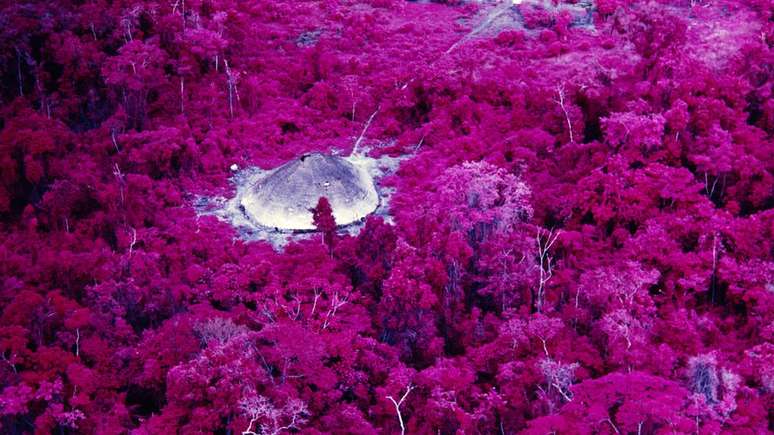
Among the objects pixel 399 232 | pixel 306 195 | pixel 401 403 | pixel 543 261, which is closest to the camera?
pixel 401 403

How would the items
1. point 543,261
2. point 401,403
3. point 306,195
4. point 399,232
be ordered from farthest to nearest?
point 306,195 → point 399,232 → point 543,261 → point 401,403

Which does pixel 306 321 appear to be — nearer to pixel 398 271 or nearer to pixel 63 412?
pixel 398 271

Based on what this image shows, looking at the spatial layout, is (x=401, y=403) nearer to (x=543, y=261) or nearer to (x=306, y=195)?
(x=543, y=261)

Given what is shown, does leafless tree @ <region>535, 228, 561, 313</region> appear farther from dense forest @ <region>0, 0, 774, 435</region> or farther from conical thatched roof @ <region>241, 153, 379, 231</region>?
conical thatched roof @ <region>241, 153, 379, 231</region>

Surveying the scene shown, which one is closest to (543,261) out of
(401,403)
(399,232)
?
(399,232)

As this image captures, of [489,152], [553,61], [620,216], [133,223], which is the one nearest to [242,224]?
[133,223]

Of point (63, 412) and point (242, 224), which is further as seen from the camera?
point (242, 224)
